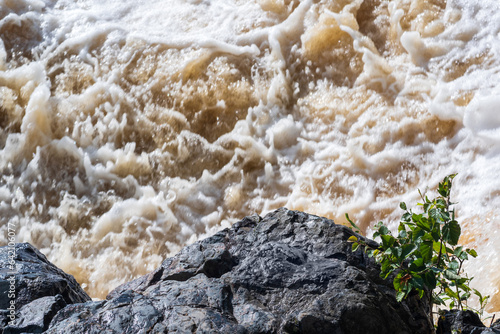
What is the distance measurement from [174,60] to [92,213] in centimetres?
186

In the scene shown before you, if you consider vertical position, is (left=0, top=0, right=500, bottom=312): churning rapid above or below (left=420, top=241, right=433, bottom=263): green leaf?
below

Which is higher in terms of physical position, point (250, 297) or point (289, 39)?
point (250, 297)

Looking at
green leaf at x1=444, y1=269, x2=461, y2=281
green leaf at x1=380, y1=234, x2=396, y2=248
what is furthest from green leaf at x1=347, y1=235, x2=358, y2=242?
green leaf at x1=444, y1=269, x2=461, y2=281

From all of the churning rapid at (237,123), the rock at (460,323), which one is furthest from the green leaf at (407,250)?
the churning rapid at (237,123)

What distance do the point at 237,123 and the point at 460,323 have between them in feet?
11.0

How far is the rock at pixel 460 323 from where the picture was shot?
208 cm

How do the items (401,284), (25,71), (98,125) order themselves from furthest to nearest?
1. (25,71)
2. (98,125)
3. (401,284)

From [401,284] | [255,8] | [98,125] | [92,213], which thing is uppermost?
[401,284]

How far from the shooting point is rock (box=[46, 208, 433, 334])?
5.83ft

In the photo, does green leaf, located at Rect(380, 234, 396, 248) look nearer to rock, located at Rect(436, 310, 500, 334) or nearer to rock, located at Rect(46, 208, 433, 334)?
rock, located at Rect(46, 208, 433, 334)

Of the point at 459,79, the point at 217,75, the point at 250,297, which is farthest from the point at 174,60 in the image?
the point at 250,297

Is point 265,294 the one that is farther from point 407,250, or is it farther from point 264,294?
point 407,250

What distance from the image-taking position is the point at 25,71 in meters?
6.00

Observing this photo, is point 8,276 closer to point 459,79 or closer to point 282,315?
point 282,315
